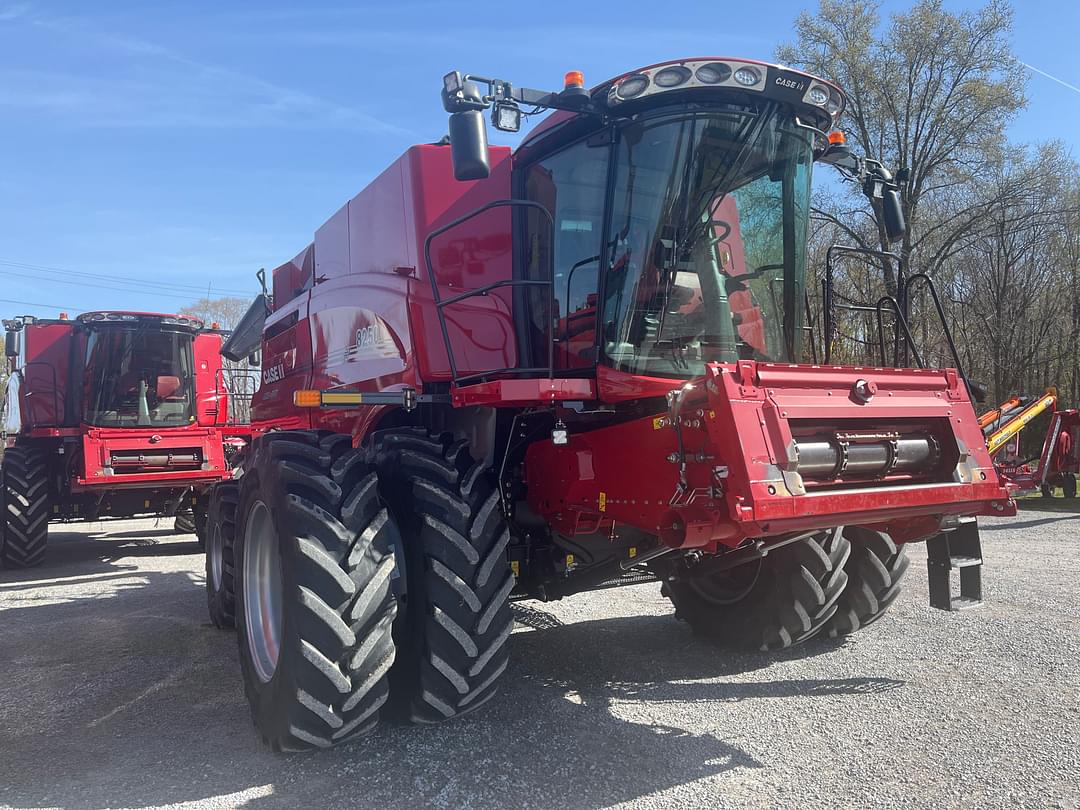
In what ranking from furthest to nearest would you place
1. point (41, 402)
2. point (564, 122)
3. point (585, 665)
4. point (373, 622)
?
point (41, 402) → point (585, 665) → point (564, 122) → point (373, 622)

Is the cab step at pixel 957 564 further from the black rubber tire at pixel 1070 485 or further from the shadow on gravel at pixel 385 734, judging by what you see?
the black rubber tire at pixel 1070 485

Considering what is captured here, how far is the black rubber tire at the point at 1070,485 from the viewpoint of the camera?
40.8 feet

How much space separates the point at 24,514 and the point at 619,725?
8476mm

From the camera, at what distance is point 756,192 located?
3.94 meters

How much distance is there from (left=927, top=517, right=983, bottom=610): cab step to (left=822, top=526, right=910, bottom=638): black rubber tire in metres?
0.59

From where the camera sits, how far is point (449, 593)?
3438 mm

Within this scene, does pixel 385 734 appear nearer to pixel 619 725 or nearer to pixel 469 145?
pixel 619 725

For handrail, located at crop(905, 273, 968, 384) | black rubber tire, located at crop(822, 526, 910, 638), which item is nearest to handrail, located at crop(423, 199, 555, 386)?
handrail, located at crop(905, 273, 968, 384)

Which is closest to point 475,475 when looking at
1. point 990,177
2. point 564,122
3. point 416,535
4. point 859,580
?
point 416,535

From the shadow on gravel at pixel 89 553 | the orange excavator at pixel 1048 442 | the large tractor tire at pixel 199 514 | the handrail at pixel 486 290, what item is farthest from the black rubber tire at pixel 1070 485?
the shadow on gravel at pixel 89 553

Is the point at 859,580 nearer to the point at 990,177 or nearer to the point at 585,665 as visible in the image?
the point at 585,665

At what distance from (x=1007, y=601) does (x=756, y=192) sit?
4166 millimetres

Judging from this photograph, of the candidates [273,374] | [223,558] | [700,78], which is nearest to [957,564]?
[700,78]

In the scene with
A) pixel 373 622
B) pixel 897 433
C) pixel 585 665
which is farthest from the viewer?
pixel 585 665
